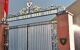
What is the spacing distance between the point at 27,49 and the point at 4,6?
12.0ft

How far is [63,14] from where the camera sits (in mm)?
13391

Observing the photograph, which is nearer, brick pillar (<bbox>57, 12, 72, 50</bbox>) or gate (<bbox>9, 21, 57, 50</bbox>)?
brick pillar (<bbox>57, 12, 72, 50</bbox>)

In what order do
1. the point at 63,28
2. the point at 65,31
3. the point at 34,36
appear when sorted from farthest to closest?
the point at 34,36, the point at 63,28, the point at 65,31

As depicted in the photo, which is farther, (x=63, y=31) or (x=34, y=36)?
(x=34, y=36)

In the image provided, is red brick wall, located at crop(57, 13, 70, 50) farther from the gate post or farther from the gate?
the gate

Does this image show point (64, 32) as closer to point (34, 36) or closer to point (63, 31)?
point (63, 31)

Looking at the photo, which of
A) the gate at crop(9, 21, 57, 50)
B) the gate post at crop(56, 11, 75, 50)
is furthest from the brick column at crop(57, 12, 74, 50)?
the gate at crop(9, 21, 57, 50)

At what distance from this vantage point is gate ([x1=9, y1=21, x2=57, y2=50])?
45.9 ft

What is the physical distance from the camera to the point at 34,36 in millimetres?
14531

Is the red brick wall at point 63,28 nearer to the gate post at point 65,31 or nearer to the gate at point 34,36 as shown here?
the gate post at point 65,31

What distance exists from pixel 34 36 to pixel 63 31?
1.93 m

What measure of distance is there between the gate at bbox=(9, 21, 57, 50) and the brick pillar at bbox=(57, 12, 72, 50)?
0.46 metres

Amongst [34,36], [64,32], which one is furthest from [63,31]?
[34,36]

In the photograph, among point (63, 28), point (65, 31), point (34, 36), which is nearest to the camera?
point (65, 31)
